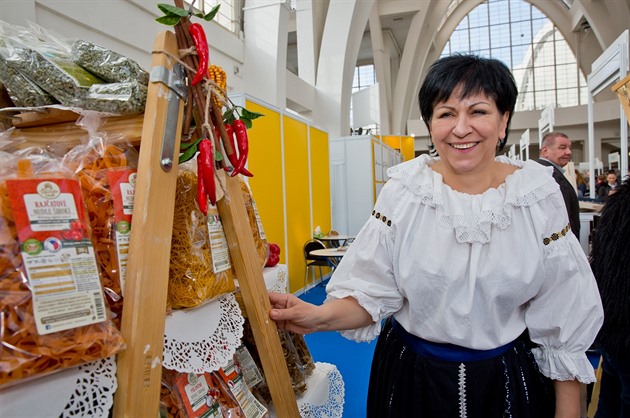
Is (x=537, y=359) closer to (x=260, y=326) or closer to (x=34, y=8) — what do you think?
(x=260, y=326)

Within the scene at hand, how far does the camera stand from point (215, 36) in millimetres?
7348

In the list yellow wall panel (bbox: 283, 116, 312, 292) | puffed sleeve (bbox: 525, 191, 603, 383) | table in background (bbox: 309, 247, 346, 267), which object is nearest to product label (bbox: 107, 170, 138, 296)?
puffed sleeve (bbox: 525, 191, 603, 383)

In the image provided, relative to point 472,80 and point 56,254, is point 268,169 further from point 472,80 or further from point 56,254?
point 56,254

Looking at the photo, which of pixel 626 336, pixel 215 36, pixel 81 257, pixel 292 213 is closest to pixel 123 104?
pixel 81 257

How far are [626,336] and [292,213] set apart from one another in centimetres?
489

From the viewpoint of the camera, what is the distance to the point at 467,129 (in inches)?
45.1

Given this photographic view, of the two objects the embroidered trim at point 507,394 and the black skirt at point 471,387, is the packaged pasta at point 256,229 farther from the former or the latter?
Answer: the embroidered trim at point 507,394

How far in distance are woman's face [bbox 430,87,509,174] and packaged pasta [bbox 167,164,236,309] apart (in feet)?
2.17

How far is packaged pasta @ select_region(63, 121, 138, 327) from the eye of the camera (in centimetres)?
74

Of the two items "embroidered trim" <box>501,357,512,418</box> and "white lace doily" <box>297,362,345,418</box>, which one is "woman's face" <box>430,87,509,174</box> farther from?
"white lace doily" <box>297,362,345,418</box>

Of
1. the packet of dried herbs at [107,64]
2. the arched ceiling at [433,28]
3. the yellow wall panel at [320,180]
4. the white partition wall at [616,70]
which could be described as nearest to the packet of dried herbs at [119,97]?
the packet of dried herbs at [107,64]

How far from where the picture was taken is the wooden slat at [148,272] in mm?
678

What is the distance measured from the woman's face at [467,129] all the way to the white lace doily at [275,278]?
0.57m

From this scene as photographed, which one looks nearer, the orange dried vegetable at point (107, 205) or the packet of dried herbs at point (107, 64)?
the orange dried vegetable at point (107, 205)
